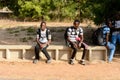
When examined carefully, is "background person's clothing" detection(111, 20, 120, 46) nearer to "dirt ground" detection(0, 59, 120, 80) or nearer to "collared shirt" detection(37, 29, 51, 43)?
"dirt ground" detection(0, 59, 120, 80)

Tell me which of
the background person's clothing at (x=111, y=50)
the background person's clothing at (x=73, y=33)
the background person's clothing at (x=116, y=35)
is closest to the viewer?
the background person's clothing at (x=73, y=33)

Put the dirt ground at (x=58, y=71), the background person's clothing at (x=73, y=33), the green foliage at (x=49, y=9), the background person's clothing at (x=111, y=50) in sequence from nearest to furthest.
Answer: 1. the dirt ground at (x=58, y=71)
2. the background person's clothing at (x=73, y=33)
3. the background person's clothing at (x=111, y=50)
4. the green foliage at (x=49, y=9)

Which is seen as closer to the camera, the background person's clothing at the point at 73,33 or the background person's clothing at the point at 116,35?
the background person's clothing at the point at 73,33

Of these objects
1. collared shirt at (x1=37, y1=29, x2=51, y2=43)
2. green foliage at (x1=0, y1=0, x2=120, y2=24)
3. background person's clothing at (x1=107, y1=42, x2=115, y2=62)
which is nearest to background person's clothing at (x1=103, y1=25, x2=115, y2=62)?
background person's clothing at (x1=107, y1=42, x2=115, y2=62)

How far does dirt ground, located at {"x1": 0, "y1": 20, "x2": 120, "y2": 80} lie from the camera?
31.2 feet

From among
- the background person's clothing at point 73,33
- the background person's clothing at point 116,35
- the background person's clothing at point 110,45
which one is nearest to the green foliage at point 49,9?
the background person's clothing at point 116,35

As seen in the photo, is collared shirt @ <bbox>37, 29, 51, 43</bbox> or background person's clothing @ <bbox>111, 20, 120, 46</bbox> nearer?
collared shirt @ <bbox>37, 29, 51, 43</bbox>

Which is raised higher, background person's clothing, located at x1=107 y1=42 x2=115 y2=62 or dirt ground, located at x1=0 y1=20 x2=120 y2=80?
background person's clothing, located at x1=107 y1=42 x2=115 y2=62

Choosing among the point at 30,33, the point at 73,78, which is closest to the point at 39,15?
the point at 30,33

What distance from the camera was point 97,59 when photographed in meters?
11.7

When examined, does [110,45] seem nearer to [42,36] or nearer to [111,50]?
[111,50]

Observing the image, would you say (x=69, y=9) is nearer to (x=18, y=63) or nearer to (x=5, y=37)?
(x=5, y=37)

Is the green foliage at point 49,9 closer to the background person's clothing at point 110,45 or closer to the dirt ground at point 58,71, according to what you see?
the background person's clothing at point 110,45

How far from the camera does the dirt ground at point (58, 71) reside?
375 inches
